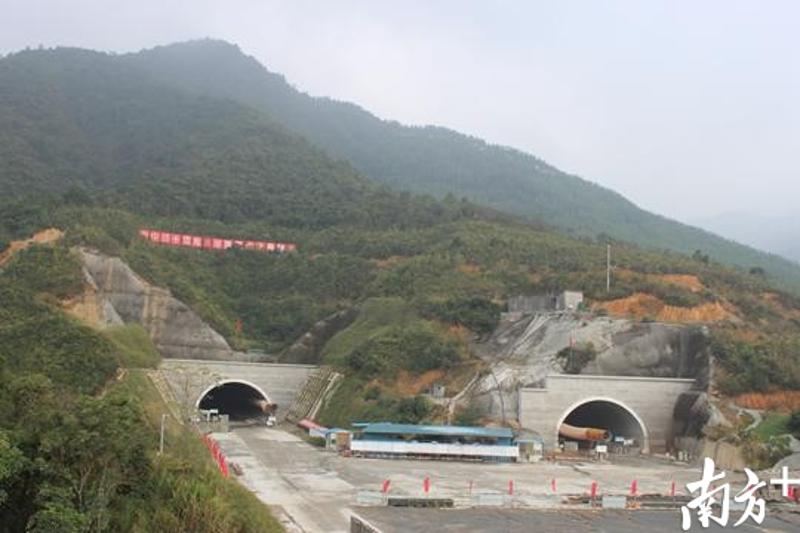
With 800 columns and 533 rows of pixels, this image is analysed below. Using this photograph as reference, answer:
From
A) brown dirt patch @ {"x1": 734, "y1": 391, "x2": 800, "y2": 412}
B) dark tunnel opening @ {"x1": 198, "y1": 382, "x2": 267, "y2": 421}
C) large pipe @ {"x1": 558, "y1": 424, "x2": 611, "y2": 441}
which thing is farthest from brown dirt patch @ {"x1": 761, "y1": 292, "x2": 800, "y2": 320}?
dark tunnel opening @ {"x1": 198, "y1": 382, "x2": 267, "y2": 421}

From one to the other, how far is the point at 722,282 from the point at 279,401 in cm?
3010

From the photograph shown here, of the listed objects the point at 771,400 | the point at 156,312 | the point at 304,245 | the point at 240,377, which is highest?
the point at 304,245

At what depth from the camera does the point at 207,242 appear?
2670 inches

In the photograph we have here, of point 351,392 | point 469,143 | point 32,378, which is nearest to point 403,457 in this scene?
point 351,392

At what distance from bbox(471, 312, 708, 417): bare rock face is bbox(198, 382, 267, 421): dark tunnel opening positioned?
58.0 ft

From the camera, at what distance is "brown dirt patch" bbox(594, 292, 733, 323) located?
47875mm

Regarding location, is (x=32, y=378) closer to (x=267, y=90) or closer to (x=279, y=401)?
(x=279, y=401)

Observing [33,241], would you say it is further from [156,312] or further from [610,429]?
[610,429]

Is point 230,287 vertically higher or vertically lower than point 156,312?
higher

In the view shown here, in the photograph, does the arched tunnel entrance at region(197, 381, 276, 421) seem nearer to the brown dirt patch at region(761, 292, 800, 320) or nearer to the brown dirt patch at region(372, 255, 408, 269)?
the brown dirt patch at region(372, 255, 408, 269)

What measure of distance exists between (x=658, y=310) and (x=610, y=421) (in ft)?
26.7

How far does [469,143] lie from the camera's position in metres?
169

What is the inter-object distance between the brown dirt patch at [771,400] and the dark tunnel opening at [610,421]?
16.3 ft

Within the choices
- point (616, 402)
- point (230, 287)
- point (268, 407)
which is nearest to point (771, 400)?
point (616, 402)
